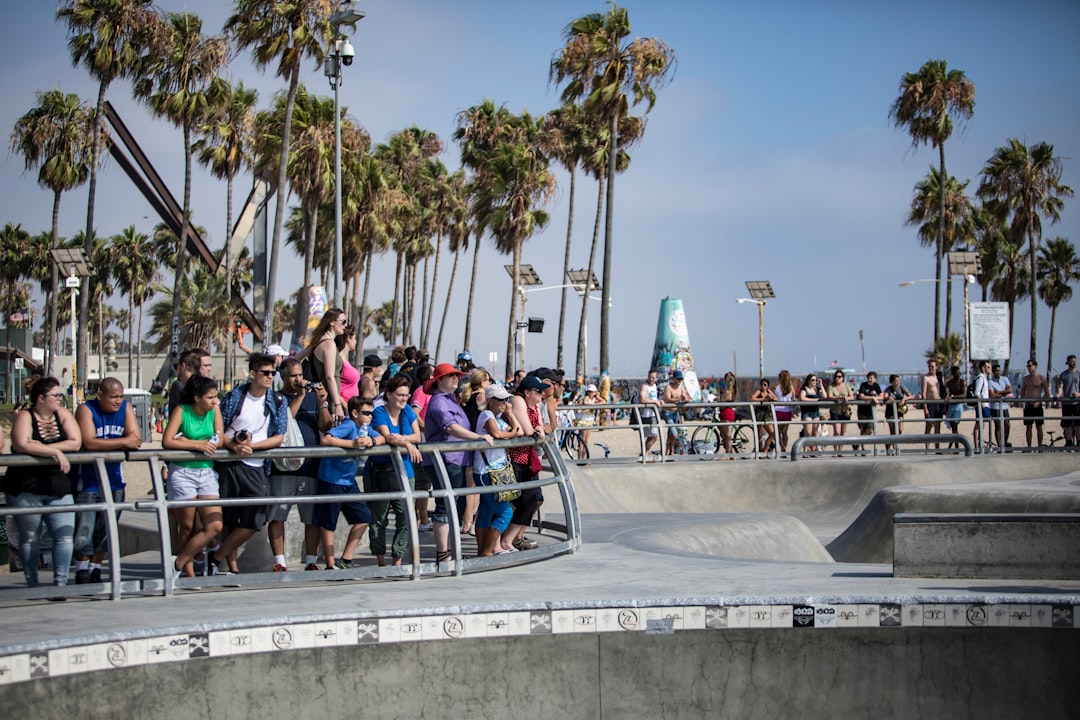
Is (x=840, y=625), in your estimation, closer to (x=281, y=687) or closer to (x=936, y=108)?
(x=281, y=687)

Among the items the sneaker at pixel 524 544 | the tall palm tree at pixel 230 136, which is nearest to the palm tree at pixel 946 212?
the tall palm tree at pixel 230 136

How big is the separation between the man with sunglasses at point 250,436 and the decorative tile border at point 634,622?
184 centimetres

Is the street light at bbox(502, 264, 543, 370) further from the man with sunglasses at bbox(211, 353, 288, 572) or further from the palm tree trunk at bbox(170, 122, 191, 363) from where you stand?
the man with sunglasses at bbox(211, 353, 288, 572)

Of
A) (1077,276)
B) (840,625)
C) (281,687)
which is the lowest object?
(281,687)

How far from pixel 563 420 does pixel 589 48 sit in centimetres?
2120

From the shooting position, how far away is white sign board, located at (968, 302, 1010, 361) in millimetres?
22453

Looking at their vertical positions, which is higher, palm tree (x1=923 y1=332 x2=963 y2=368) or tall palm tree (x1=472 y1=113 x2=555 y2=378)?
tall palm tree (x1=472 y1=113 x2=555 y2=378)

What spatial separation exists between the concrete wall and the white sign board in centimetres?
1700

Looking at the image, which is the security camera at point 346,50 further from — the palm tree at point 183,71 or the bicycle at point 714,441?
the palm tree at point 183,71

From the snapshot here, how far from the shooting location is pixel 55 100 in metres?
Result: 45.0

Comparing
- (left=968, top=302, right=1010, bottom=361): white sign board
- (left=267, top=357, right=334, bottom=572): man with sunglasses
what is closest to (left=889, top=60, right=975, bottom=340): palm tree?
(left=968, top=302, right=1010, bottom=361): white sign board

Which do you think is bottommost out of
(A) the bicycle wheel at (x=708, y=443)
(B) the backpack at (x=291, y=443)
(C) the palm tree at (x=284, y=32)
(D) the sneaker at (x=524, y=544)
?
(D) the sneaker at (x=524, y=544)

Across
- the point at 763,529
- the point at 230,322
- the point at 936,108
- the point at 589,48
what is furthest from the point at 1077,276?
the point at 763,529

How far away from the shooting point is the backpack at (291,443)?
826 centimetres
